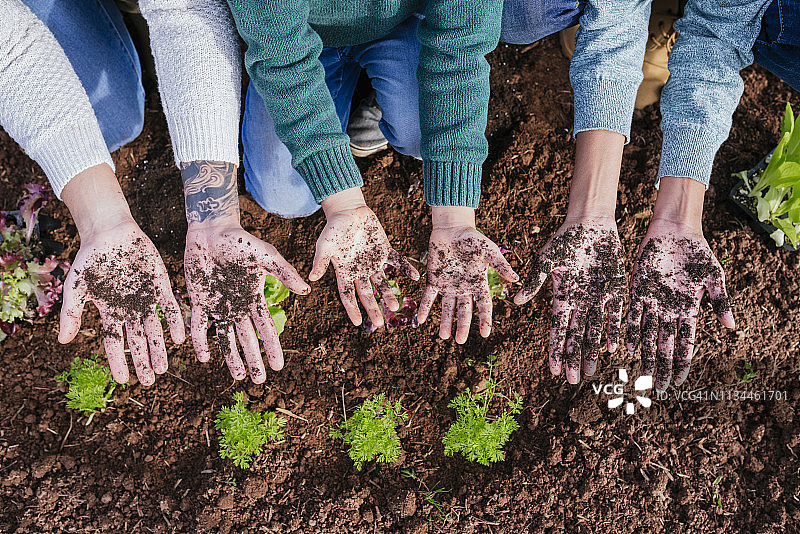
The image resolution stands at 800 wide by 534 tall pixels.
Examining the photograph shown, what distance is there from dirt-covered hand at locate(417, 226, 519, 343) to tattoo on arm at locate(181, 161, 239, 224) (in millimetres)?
775

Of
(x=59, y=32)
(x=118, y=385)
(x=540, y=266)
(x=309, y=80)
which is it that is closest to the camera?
(x=309, y=80)

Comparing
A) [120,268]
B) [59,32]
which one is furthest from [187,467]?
[59,32]

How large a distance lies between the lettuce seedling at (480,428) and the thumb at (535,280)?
0.51m

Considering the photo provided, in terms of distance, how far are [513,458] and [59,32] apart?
97.9 inches

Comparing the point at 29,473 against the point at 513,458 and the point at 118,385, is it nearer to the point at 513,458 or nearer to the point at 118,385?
the point at 118,385

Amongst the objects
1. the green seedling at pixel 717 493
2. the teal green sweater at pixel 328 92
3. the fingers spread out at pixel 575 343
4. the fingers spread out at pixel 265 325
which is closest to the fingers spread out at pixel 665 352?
the fingers spread out at pixel 575 343

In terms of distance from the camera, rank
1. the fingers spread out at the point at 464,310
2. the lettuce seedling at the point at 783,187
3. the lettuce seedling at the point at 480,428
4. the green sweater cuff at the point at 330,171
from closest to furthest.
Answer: the green sweater cuff at the point at 330,171
the fingers spread out at the point at 464,310
the lettuce seedling at the point at 783,187
the lettuce seedling at the point at 480,428

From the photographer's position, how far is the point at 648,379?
2418 mm

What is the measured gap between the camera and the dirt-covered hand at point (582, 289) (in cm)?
203

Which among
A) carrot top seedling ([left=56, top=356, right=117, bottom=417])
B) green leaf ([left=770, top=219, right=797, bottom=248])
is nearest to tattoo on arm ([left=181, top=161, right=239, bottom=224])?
carrot top seedling ([left=56, top=356, right=117, bottom=417])

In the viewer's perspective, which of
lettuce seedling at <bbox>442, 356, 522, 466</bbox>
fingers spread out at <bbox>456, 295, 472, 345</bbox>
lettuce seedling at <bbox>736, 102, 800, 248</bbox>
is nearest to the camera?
fingers spread out at <bbox>456, 295, 472, 345</bbox>

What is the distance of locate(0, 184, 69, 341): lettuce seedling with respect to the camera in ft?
7.89

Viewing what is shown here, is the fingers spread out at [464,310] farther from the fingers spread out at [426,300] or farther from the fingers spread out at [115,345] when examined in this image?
the fingers spread out at [115,345]

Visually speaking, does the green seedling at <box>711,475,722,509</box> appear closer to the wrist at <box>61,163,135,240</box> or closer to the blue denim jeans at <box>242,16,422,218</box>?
the blue denim jeans at <box>242,16,422,218</box>
